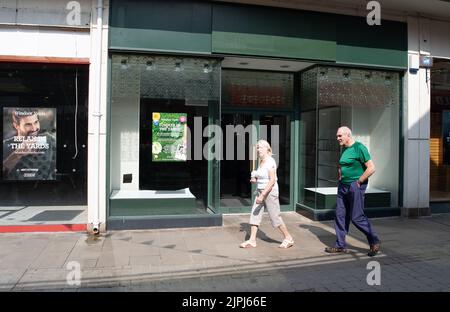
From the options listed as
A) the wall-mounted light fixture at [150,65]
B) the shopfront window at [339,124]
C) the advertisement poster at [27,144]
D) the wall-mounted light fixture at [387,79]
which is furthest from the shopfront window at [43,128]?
the wall-mounted light fixture at [387,79]

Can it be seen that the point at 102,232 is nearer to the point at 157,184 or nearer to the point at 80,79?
the point at 157,184

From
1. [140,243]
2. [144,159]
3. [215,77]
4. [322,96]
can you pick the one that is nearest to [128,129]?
[144,159]

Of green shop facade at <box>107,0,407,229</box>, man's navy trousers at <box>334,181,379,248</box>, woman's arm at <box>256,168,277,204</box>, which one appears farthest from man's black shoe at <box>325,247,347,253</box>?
green shop facade at <box>107,0,407,229</box>

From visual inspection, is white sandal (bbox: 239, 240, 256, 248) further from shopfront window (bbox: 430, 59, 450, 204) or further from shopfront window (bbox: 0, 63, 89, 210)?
shopfront window (bbox: 430, 59, 450, 204)

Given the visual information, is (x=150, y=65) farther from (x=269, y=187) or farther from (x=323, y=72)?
(x=323, y=72)

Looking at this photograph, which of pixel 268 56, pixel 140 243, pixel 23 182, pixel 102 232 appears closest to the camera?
pixel 140 243

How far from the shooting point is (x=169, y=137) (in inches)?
325

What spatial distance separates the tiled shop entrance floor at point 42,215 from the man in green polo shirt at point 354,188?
14.3 feet

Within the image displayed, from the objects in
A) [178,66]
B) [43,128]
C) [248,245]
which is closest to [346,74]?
[178,66]

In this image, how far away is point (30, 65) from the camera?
7594 mm

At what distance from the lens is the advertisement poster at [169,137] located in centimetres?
822

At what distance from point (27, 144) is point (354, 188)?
18.7 ft

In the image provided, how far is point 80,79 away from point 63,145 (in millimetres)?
1313

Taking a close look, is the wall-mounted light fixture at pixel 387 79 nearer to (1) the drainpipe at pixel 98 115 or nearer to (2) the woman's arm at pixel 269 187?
(2) the woman's arm at pixel 269 187
